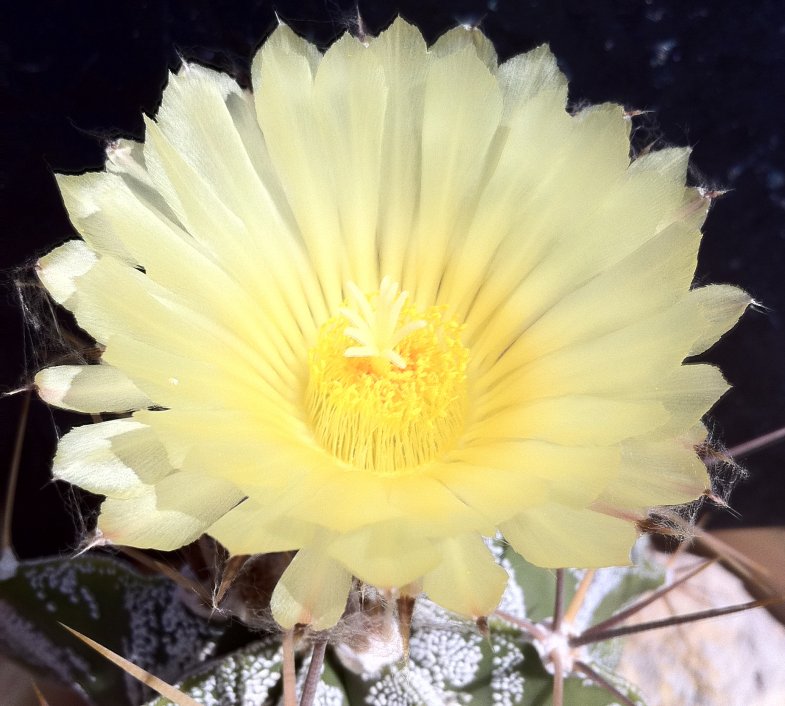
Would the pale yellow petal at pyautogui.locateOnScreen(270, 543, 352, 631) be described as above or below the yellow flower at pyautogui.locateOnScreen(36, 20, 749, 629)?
below

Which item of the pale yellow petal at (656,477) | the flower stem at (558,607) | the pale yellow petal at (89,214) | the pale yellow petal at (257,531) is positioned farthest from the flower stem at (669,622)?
the pale yellow petal at (89,214)

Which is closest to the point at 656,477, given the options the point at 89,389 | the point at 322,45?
the point at 89,389

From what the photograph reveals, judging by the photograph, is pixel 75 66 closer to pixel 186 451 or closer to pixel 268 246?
pixel 268 246

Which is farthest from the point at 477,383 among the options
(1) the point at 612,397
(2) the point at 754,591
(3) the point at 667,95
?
(2) the point at 754,591

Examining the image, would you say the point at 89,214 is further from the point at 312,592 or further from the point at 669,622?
the point at 669,622

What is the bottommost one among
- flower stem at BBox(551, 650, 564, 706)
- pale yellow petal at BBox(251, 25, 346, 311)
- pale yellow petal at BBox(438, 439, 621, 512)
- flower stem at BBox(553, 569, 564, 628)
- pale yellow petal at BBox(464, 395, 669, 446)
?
flower stem at BBox(551, 650, 564, 706)

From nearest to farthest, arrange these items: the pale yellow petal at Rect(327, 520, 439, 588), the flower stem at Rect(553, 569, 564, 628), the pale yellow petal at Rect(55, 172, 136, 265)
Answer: the pale yellow petal at Rect(327, 520, 439, 588)
the pale yellow petal at Rect(55, 172, 136, 265)
the flower stem at Rect(553, 569, 564, 628)

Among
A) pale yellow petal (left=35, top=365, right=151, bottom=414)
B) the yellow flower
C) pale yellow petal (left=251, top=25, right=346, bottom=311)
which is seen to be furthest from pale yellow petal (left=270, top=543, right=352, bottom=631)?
pale yellow petal (left=251, top=25, right=346, bottom=311)

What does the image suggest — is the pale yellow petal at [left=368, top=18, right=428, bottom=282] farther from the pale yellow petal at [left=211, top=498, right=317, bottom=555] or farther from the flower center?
the pale yellow petal at [left=211, top=498, right=317, bottom=555]
